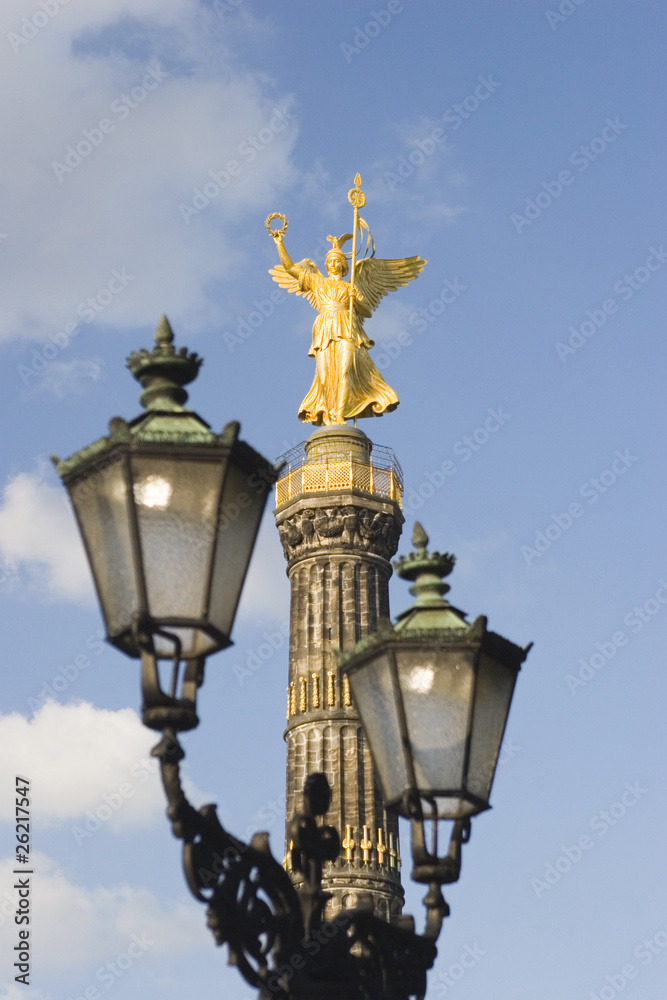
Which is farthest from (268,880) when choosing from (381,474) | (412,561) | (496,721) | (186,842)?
(381,474)

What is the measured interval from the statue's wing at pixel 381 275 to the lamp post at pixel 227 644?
106 feet

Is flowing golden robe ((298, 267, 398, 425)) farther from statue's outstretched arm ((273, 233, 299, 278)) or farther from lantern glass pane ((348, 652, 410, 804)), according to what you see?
lantern glass pane ((348, 652, 410, 804))

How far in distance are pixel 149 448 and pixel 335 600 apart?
31012mm

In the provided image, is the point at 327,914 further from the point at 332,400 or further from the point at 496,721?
the point at 496,721

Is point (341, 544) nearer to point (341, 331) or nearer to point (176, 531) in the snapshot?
point (341, 331)

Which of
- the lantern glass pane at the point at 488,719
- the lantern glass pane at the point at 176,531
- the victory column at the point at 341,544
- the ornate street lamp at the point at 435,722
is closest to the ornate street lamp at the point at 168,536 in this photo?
the lantern glass pane at the point at 176,531

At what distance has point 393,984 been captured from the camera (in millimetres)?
5547

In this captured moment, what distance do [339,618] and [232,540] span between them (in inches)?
1207

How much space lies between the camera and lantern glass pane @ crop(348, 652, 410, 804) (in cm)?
548

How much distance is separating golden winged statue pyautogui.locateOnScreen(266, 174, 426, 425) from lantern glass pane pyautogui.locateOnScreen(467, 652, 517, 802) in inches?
1243

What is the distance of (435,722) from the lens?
5.47 meters

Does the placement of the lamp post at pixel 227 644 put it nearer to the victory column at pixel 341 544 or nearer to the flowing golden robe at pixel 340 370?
the victory column at pixel 341 544

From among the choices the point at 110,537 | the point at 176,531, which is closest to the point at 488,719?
the point at 176,531

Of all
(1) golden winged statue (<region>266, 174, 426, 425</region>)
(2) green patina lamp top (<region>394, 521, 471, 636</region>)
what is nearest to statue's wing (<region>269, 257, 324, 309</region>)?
(1) golden winged statue (<region>266, 174, 426, 425</region>)
